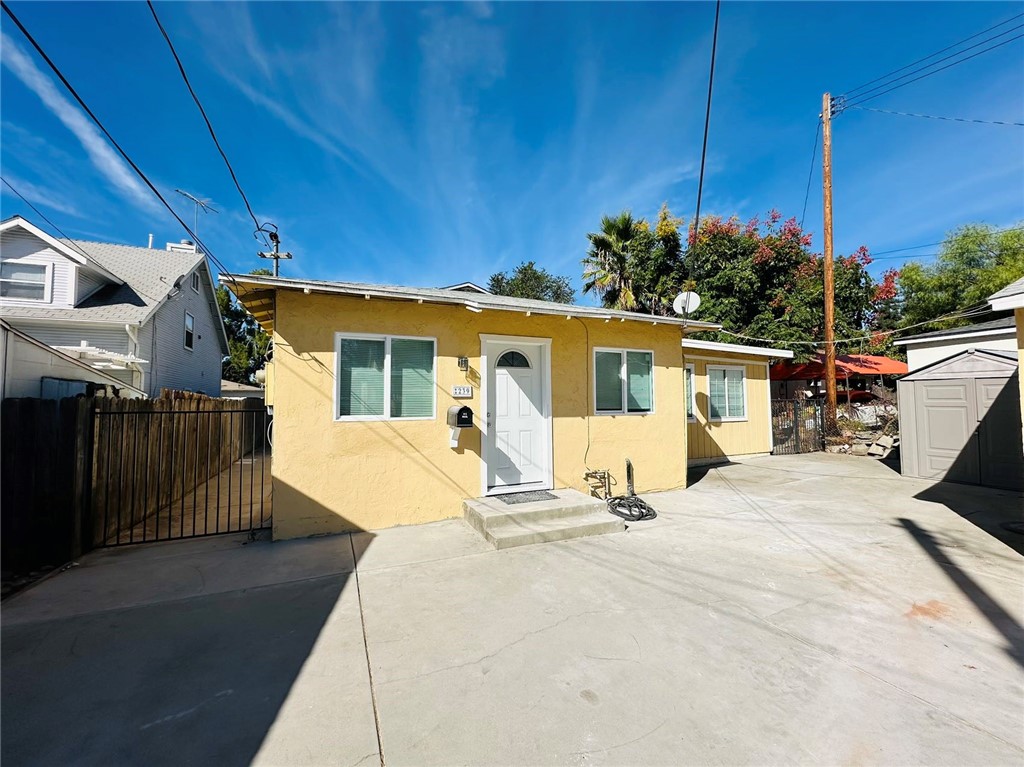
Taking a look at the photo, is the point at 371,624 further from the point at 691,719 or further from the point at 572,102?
the point at 572,102

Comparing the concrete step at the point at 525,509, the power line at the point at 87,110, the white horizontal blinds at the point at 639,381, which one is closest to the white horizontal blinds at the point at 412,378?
the concrete step at the point at 525,509

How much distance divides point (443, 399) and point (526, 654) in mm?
3616

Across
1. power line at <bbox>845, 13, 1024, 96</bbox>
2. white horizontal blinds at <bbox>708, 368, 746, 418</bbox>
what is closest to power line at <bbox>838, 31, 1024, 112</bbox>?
power line at <bbox>845, 13, 1024, 96</bbox>

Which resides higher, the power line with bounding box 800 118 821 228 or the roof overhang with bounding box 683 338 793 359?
the power line with bounding box 800 118 821 228

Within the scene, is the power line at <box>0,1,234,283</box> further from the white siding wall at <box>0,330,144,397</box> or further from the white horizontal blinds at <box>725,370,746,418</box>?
the white horizontal blinds at <box>725,370,746,418</box>

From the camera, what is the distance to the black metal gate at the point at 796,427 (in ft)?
40.0

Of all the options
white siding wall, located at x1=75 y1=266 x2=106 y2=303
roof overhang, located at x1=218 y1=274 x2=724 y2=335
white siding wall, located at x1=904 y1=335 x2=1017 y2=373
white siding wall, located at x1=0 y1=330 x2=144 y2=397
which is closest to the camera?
white siding wall, located at x1=0 y1=330 x2=144 y2=397

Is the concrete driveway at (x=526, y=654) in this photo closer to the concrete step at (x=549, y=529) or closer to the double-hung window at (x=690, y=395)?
the concrete step at (x=549, y=529)

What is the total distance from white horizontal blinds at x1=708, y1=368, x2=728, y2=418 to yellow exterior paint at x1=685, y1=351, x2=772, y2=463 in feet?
0.53

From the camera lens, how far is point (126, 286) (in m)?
11.7

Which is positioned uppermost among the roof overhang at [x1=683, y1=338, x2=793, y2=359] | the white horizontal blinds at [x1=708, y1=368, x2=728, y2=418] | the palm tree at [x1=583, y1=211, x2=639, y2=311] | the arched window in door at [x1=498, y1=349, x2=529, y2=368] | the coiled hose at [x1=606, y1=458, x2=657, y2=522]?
the palm tree at [x1=583, y1=211, x2=639, y2=311]

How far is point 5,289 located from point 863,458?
2307cm

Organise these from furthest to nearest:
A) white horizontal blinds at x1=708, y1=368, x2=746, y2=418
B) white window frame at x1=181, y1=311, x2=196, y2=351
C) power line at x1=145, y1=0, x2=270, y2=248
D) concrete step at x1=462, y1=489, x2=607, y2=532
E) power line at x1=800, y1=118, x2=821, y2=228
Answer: white window frame at x1=181, y1=311, x2=196, y2=351
power line at x1=800, y1=118, x2=821, y2=228
white horizontal blinds at x1=708, y1=368, x2=746, y2=418
concrete step at x1=462, y1=489, x2=607, y2=532
power line at x1=145, y1=0, x2=270, y2=248

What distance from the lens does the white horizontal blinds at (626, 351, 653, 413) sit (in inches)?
280
